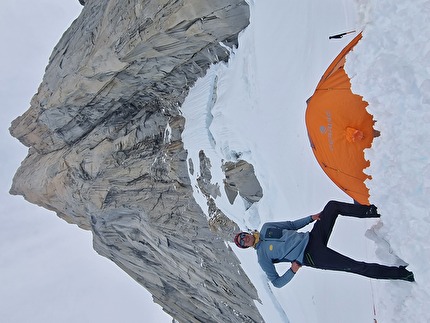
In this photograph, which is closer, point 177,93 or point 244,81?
point 244,81

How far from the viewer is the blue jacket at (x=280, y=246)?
6.65m

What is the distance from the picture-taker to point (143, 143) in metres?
15.7

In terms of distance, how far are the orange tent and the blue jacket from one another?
1.15 meters

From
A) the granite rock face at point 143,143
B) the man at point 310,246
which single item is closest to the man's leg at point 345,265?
the man at point 310,246

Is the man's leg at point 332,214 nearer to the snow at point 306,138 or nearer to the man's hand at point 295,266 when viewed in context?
the snow at point 306,138

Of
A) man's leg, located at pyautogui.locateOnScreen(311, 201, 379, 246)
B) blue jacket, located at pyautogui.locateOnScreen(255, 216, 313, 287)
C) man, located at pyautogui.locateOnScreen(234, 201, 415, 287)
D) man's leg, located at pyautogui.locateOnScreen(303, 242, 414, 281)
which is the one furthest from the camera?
blue jacket, located at pyautogui.locateOnScreen(255, 216, 313, 287)

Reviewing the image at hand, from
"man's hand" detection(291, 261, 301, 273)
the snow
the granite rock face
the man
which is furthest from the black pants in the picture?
the granite rock face

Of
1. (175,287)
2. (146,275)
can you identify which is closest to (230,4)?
(175,287)

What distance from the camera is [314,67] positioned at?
9094mm

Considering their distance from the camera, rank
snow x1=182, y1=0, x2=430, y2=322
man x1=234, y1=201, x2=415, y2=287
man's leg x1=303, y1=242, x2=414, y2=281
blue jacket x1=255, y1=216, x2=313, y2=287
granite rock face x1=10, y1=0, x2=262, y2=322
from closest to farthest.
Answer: snow x1=182, y1=0, x2=430, y2=322 → man's leg x1=303, y1=242, x2=414, y2=281 → man x1=234, y1=201, x2=415, y2=287 → blue jacket x1=255, y1=216, x2=313, y2=287 → granite rock face x1=10, y1=0, x2=262, y2=322

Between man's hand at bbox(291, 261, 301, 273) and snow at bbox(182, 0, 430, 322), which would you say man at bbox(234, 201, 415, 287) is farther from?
snow at bbox(182, 0, 430, 322)

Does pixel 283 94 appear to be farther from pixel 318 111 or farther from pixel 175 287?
pixel 175 287

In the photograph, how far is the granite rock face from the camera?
11934 mm

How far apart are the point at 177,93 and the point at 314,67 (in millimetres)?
6101
